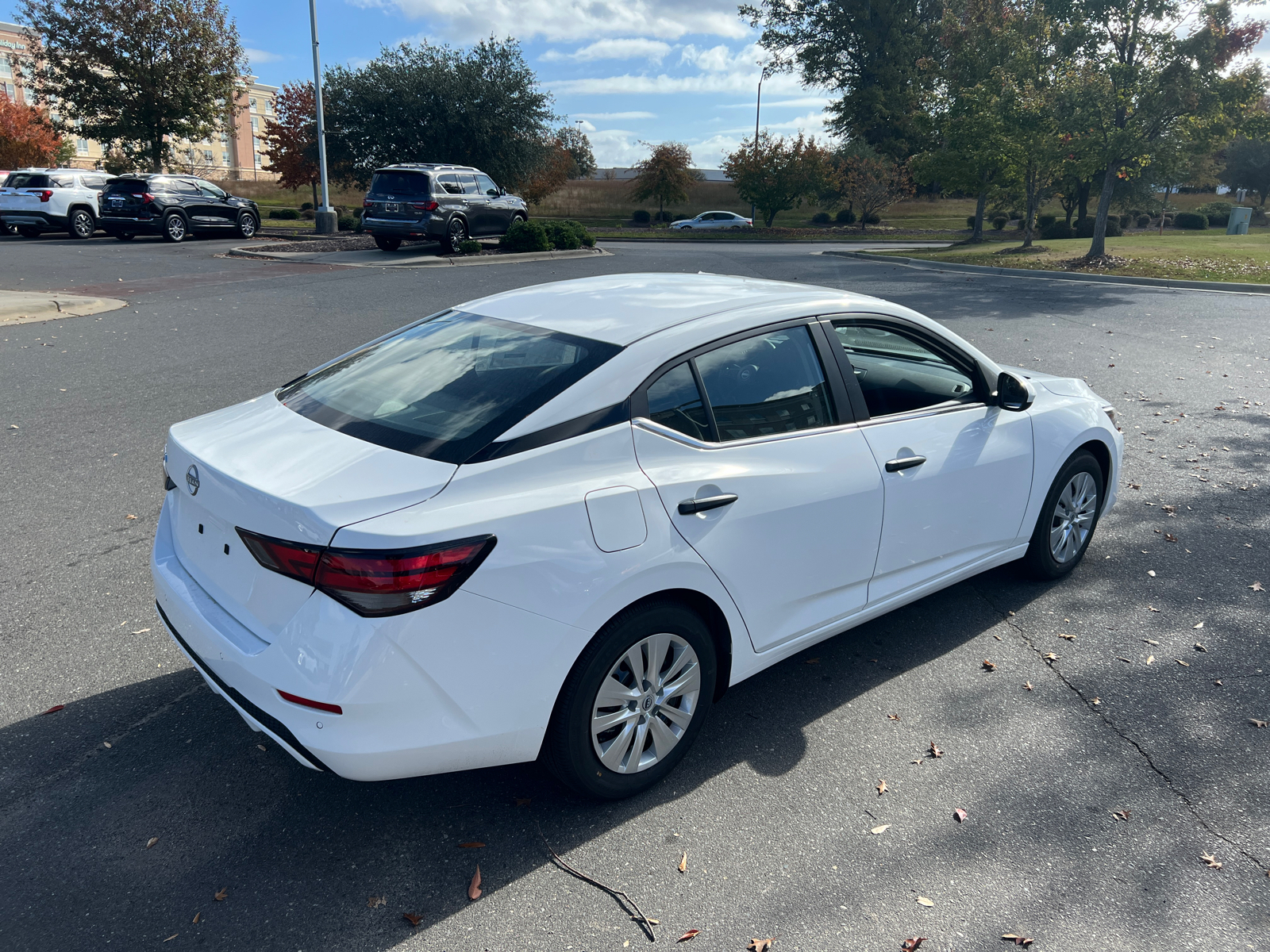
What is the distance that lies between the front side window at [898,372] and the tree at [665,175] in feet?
178

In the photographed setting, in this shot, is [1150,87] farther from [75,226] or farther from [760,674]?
[75,226]

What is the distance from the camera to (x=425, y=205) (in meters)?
22.9

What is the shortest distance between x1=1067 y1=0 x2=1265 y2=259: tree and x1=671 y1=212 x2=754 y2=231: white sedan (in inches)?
974

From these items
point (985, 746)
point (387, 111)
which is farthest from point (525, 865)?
point (387, 111)

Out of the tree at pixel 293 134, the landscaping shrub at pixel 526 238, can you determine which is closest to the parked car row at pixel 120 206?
the landscaping shrub at pixel 526 238

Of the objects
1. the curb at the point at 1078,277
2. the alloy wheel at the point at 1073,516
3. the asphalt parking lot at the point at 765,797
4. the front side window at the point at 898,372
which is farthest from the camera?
the curb at the point at 1078,277

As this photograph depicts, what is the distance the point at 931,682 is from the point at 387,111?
38397mm

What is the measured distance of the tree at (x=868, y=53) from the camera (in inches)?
2215

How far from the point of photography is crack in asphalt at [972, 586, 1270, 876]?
2975mm

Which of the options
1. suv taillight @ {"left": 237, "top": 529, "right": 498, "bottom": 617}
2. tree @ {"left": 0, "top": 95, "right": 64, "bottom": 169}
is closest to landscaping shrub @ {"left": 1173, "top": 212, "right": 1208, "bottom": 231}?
suv taillight @ {"left": 237, "top": 529, "right": 498, "bottom": 617}

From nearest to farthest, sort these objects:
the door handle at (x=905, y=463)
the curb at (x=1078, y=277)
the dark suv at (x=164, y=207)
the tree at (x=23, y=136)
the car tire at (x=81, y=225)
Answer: the door handle at (x=905, y=463) → the curb at (x=1078, y=277) → the dark suv at (x=164, y=207) → the car tire at (x=81, y=225) → the tree at (x=23, y=136)

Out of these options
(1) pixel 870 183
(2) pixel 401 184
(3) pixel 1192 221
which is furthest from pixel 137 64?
(3) pixel 1192 221

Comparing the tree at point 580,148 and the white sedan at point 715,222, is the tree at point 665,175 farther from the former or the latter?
the tree at point 580,148

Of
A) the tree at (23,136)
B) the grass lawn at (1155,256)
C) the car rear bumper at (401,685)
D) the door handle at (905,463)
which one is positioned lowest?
the car rear bumper at (401,685)
